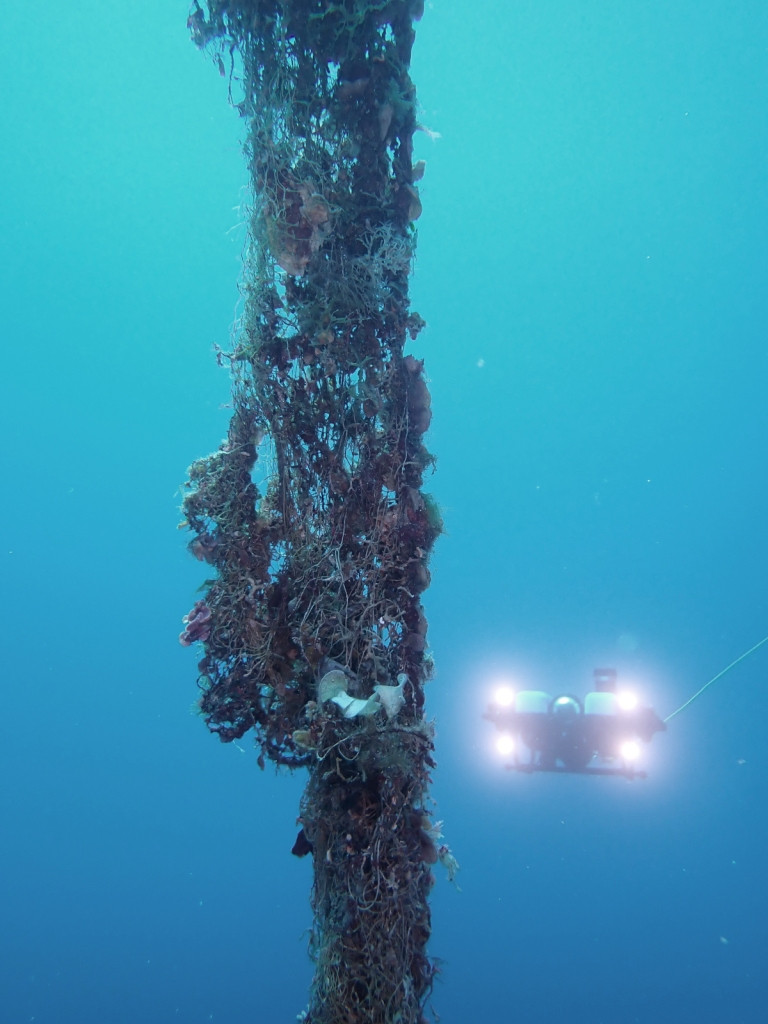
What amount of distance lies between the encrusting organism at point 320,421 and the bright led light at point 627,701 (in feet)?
25.1

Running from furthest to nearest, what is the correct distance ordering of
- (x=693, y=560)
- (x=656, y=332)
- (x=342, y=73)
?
(x=656, y=332), (x=693, y=560), (x=342, y=73)

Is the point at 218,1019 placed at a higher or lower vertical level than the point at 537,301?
lower

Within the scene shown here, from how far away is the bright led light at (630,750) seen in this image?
30.5 ft

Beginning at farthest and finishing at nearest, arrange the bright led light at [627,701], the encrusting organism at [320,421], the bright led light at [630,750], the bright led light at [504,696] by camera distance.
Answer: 1. the bright led light at [504,696]
2. the bright led light at [627,701]
3. the bright led light at [630,750]
4. the encrusting organism at [320,421]

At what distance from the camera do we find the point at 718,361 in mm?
38812

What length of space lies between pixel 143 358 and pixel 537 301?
25996 mm

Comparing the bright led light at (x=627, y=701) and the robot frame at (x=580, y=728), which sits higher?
the bright led light at (x=627, y=701)

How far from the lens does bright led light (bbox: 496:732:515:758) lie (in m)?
9.67

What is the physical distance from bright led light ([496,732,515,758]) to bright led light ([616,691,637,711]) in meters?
1.83

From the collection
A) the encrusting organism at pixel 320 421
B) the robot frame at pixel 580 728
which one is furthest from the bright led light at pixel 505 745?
the encrusting organism at pixel 320 421

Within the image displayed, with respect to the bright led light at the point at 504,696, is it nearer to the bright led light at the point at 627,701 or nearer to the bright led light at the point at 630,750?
the bright led light at the point at 627,701

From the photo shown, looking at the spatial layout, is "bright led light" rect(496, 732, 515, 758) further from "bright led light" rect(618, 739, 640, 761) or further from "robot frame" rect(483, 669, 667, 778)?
"bright led light" rect(618, 739, 640, 761)

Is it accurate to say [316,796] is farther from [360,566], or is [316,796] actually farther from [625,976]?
[625,976]

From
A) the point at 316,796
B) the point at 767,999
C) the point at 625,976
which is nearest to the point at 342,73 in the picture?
the point at 316,796
